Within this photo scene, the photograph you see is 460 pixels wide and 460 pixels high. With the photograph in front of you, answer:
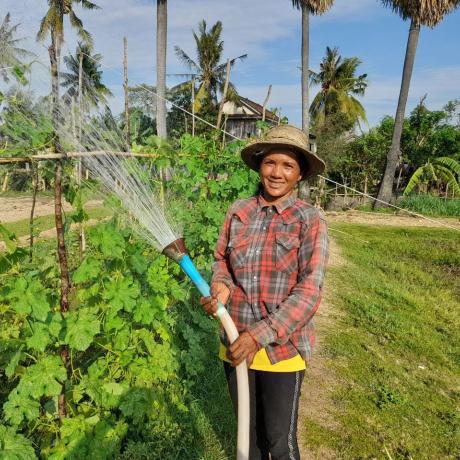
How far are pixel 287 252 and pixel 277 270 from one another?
10cm

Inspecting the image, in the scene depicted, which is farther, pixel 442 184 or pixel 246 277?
pixel 442 184

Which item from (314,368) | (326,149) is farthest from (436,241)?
(326,149)

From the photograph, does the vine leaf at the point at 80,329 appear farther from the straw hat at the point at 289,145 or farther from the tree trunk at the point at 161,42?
the tree trunk at the point at 161,42

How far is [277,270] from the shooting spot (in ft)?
6.76

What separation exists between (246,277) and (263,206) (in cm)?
37

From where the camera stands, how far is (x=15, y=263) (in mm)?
2256

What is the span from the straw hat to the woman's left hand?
90cm

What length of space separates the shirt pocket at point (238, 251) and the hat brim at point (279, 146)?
47 cm

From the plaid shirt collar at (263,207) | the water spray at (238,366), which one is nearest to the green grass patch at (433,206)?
the plaid shirt collar at (263,207)

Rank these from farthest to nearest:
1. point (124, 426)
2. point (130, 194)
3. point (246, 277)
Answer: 1. point (124, 426)
2. point (130, 194)
3. point (246, 277)

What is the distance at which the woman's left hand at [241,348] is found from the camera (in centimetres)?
179

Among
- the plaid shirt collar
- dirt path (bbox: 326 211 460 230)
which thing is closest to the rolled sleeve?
the plaid shirt collar

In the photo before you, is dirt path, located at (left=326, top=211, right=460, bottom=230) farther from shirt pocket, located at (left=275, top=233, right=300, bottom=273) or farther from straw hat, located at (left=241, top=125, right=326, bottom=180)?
shirt pocket, located at (left=275, top=233, right=300, bottom=273)

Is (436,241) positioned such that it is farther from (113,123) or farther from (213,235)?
(113,123)
